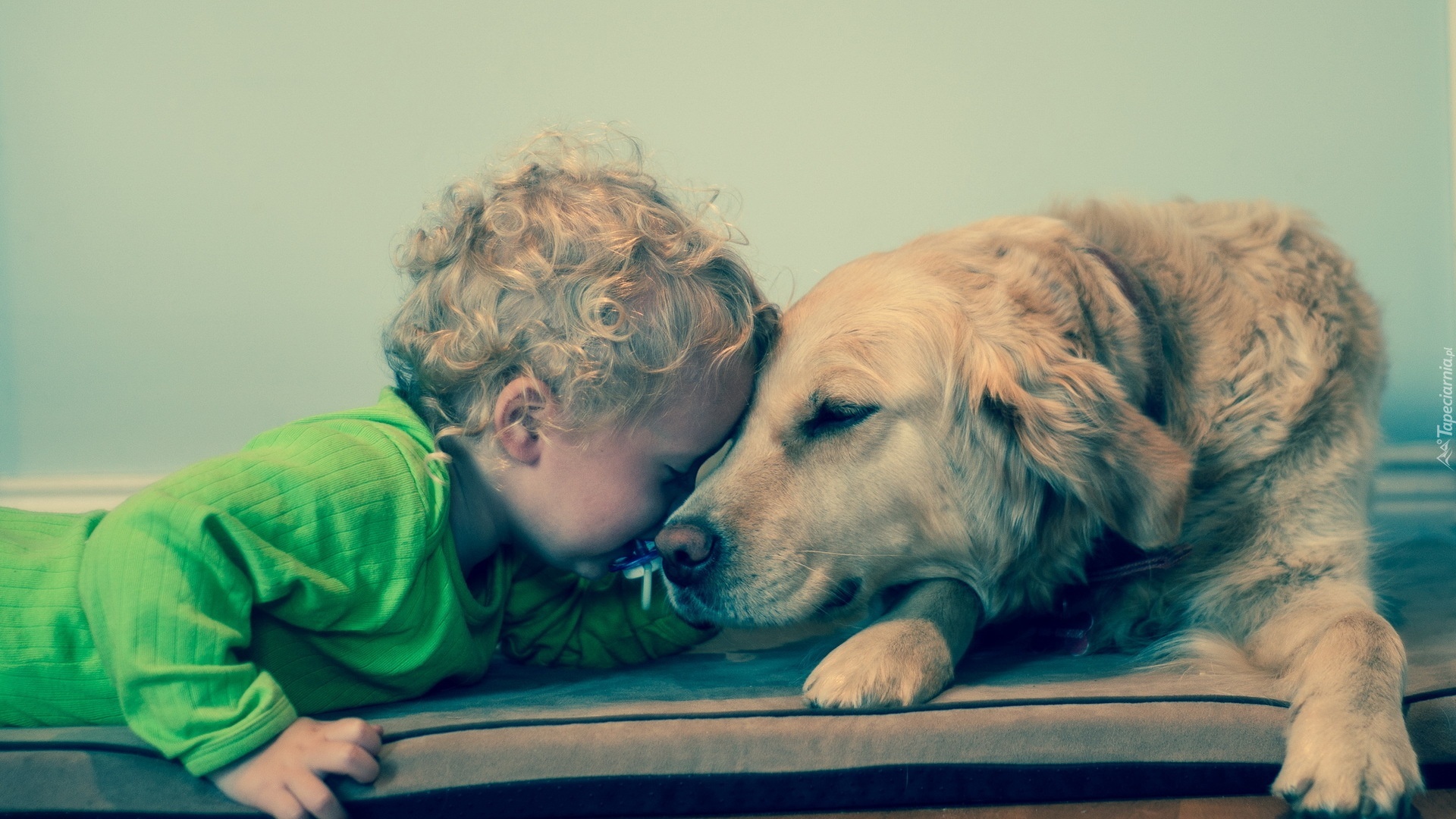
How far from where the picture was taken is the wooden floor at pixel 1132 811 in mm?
1118

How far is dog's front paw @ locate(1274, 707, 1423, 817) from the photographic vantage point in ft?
3.27

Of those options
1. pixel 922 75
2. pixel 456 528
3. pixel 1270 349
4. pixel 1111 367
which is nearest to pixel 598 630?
pixel 456 528

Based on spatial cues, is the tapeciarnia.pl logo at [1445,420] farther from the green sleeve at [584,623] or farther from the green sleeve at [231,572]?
the green sleeve at [231,572]

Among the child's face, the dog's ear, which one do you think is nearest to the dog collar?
the dog's ear

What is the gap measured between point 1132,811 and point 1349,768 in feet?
0.76

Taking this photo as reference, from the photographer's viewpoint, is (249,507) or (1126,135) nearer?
(249,507)

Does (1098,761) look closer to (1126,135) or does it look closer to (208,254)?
(1126,135)

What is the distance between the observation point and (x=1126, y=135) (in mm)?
2578

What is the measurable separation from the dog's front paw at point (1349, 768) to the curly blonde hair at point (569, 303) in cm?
90

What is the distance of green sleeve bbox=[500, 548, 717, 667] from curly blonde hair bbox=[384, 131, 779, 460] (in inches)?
15.3

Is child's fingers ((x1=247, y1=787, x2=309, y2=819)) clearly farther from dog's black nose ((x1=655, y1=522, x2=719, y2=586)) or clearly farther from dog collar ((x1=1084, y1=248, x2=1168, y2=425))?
dog collar ((x1=1084, y1=248, x2=1168, y2=425))

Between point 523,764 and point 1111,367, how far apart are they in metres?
1.03

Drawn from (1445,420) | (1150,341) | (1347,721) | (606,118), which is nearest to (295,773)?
(1347,721)

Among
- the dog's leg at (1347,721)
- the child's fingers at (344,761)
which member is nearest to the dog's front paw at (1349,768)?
Result: the dog's leg at (1347,721)
